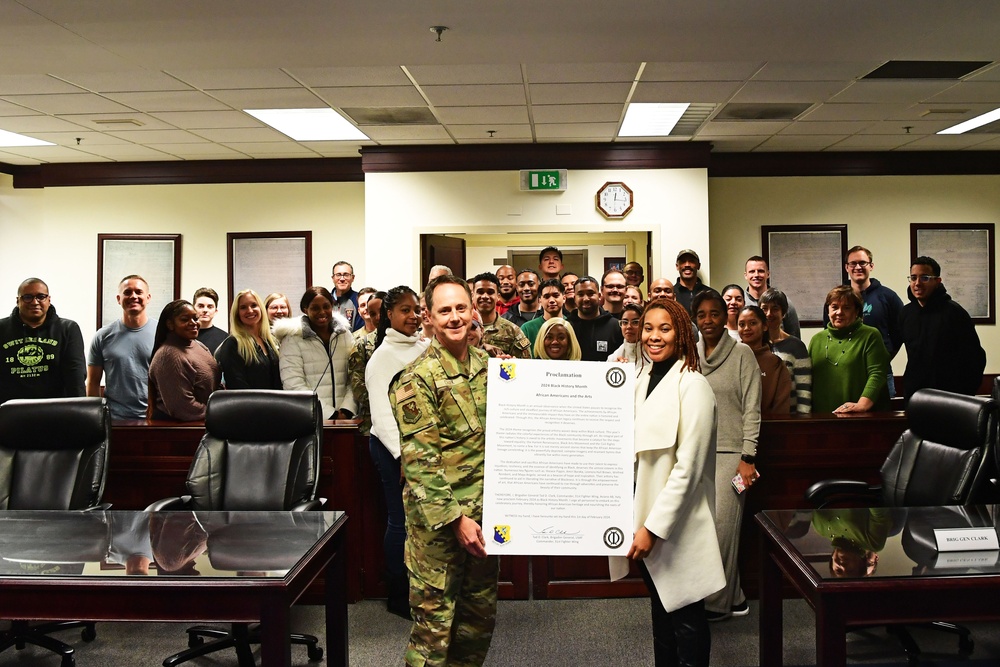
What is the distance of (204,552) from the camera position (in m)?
2.17

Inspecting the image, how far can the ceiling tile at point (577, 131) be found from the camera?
6.42 meters

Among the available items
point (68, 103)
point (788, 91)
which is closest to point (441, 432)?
point (788, 91)

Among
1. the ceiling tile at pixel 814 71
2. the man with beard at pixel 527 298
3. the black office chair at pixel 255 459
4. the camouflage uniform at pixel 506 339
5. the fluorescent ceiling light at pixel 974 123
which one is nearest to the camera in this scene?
the black office chair at pixel 255 459

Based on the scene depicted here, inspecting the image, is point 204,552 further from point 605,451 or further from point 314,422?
point 605,451

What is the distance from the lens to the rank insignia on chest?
2211 millimetres

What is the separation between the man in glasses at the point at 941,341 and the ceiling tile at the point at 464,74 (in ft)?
9.59

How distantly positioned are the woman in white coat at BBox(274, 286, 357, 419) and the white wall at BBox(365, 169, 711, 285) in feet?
11.1

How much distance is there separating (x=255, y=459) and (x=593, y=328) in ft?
7.65

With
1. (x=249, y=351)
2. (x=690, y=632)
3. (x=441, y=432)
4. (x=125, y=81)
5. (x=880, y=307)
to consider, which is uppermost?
(x=125, y=81)

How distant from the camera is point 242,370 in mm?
3961

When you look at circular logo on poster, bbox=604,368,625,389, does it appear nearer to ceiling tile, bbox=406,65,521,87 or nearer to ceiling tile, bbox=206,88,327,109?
ceiling tile, bbox=406,65,521,87

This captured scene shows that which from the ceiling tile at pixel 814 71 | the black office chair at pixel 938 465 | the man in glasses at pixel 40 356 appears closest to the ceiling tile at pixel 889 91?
the ceiling tile at pixel 814 71

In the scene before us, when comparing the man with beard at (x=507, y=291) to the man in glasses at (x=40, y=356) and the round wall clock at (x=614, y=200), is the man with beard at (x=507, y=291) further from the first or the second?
the man in glasses at (x=40, y=356)

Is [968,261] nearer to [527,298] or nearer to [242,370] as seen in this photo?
[527,298]
